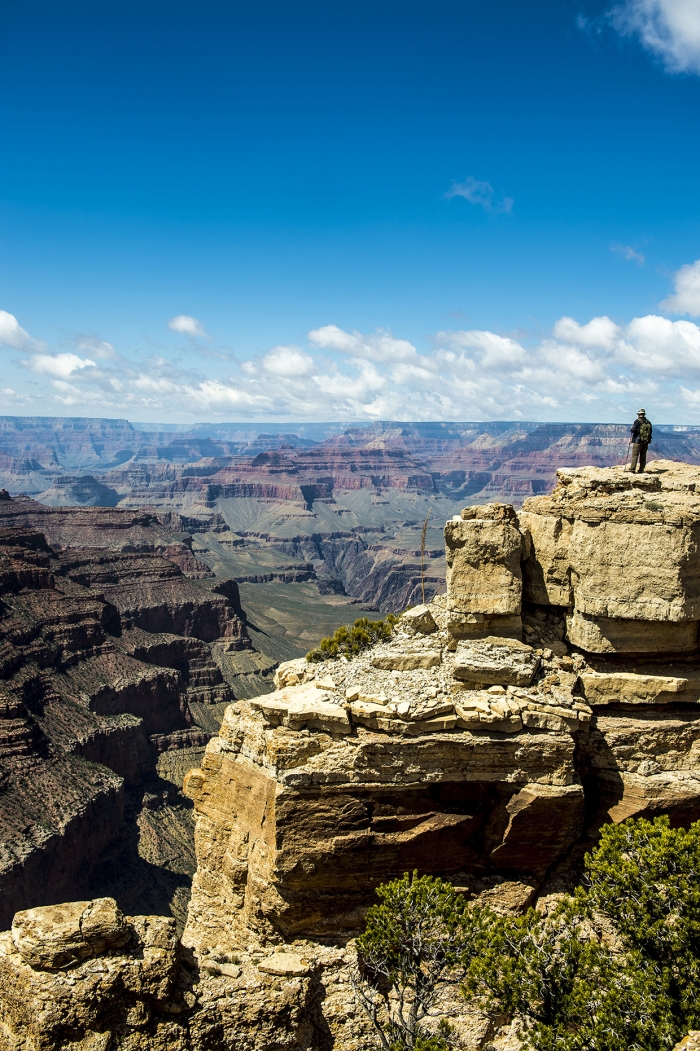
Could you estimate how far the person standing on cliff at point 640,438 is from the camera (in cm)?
2012

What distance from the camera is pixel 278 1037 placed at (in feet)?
50.5

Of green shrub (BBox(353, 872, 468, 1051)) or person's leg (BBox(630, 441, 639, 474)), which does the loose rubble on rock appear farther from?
person's leg (BBox(630, 441, 639, 474))

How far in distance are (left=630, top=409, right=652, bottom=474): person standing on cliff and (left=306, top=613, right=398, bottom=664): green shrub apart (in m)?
8.73

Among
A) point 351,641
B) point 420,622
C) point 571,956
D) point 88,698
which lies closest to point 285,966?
point 571,956

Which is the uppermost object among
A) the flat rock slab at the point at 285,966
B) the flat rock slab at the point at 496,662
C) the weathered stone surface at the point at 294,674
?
the flat rock slab at the point at 496,662

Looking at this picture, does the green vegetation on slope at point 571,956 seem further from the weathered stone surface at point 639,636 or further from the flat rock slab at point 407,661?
the flat rock slab at point 407,661

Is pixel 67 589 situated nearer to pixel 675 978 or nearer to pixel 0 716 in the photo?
pixel 0 716

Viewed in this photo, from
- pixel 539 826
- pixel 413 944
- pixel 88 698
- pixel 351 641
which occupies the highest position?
pixel 351 641

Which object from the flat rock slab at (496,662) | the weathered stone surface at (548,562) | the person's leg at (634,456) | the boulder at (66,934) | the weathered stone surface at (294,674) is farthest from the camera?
the person's leg at (634,456)

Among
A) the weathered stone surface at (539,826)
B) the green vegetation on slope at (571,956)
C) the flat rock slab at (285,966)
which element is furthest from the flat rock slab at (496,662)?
the flat rock slab at (285,966)

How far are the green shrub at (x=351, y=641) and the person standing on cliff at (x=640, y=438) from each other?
873 centimetres

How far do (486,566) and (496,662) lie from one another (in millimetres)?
2560

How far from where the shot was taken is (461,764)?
16812 mm

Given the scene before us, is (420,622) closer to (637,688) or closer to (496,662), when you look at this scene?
(496,662)
